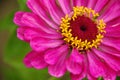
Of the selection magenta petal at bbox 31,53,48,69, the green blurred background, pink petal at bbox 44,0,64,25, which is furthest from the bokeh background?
magenta petal at bbox 31,53,48,69

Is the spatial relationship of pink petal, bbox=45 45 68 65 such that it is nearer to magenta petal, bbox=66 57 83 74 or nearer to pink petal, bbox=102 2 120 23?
magenta petal, bbox=66 57 83 74

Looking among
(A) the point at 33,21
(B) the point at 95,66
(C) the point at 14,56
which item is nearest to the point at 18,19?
(A) the point at 33,21

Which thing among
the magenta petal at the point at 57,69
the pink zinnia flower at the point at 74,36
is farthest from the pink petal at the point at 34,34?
the magenta petal at the point at 57,69

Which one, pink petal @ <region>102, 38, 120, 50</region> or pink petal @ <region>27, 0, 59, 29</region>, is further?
pink petal @ <region>102, 38, 120, 50</region>

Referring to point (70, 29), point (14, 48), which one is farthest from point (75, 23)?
point (14, 48)

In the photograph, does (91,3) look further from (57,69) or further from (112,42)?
(57,69)
